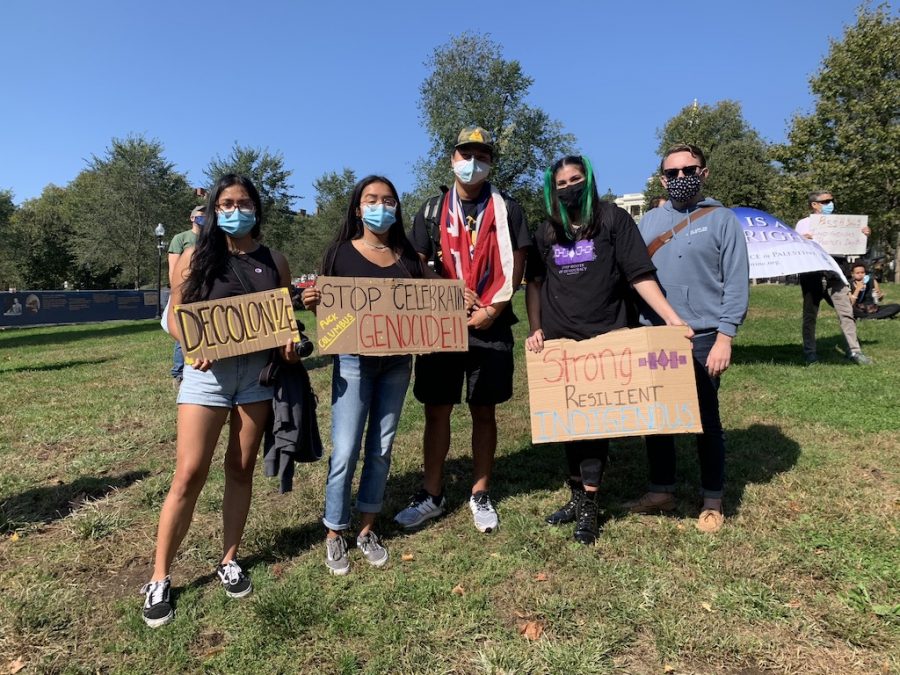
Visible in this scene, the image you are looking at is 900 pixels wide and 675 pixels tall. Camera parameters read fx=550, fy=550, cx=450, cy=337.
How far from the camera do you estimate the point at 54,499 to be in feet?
14.7

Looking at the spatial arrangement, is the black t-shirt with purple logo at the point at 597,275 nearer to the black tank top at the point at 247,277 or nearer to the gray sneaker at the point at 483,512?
the gray sneaker at the point at 483,512

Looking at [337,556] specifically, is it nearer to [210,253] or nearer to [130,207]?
[210,253]

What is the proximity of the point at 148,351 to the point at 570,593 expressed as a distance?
1314cm

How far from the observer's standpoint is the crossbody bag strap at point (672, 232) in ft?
11.3

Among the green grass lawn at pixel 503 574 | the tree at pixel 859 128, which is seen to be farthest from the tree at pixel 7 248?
the tree at pixel 859 128

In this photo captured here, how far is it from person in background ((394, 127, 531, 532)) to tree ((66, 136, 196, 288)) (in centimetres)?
4174

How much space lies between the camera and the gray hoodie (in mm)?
3301

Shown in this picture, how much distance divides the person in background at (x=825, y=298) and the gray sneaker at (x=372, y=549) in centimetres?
703

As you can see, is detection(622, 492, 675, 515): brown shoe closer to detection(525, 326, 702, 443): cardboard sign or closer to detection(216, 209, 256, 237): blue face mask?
detection(525, 326, 702, 443): cardboard sign

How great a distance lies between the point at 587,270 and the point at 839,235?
649 centimetres

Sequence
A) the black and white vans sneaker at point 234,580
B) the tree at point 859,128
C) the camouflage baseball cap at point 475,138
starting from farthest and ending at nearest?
the tree at point 859,128 < the camouflage baseball cap at point 475,138 < the black and white vans sneaker at point 234,580

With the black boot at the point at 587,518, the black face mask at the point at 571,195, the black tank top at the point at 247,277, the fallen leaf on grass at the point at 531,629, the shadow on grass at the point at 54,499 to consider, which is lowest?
the fallen leaf on grass at the point at 531,629

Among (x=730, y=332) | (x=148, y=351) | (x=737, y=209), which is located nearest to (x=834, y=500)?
(x=730, y=332)

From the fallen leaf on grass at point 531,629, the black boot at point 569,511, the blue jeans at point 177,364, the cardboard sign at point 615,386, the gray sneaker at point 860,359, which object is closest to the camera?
the fallen leaf on grass at point 531,629
